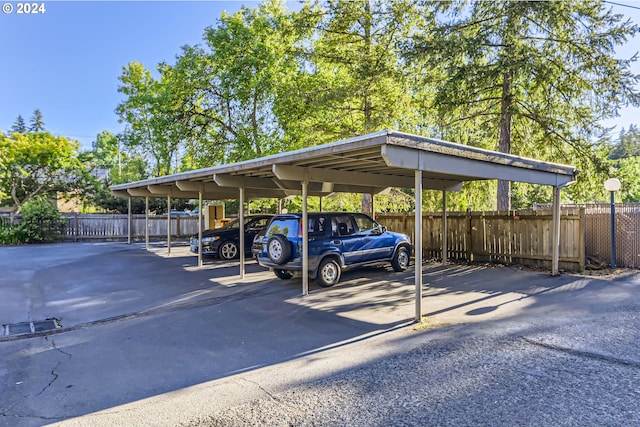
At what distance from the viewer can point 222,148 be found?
21578 mm

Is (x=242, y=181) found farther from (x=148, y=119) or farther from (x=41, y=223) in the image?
(x=148, y=119)

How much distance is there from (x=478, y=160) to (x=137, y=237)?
21.4m

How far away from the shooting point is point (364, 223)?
10.4 meters

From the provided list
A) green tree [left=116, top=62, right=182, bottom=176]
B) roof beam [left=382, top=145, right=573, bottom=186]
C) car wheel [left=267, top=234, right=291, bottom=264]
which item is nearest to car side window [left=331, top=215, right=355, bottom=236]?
car wheel [left=267, top=234, right=291, bottom=264]

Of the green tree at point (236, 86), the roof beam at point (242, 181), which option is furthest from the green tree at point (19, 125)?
the roof beam at point (242, 181)

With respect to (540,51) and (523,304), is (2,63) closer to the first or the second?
(540,51)

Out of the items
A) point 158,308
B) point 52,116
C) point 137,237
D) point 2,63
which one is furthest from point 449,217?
point 52,116

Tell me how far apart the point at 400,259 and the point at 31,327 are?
847 cm

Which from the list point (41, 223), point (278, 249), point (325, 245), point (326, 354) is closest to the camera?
point (326, 354)

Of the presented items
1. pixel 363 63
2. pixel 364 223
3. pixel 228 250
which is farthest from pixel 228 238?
pixel 363 63

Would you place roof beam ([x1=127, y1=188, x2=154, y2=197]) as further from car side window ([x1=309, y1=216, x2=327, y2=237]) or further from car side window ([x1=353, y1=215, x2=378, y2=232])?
car side window ([x1=353, y1=215, x2=378, y2=232])

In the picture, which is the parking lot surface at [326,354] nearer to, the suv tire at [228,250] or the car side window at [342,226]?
the car side window at [342,226]

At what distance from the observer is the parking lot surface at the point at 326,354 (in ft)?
11.8

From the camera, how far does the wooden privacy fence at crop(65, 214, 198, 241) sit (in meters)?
22.0
